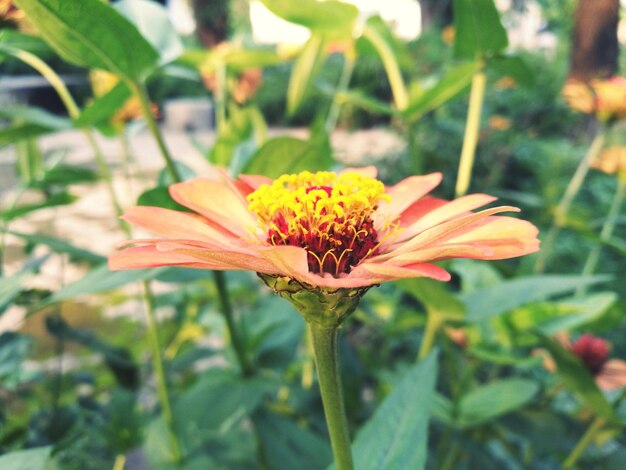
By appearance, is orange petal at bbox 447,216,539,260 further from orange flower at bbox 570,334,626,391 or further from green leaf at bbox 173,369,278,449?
orange flower at bbox 570,334,626,391

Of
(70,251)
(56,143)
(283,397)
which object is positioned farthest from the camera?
(56,143)

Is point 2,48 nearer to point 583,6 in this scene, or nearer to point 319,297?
point 319,297

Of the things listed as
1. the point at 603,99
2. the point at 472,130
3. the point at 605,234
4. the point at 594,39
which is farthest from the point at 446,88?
the point at 594,39

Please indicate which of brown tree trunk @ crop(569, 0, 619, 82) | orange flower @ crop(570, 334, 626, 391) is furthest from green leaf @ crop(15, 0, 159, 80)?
brown tree trunk @ crop(569, 0, 619, 82)

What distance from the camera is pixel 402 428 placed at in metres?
0.36

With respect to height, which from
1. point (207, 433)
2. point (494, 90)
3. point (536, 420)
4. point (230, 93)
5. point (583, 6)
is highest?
point (583, 6)

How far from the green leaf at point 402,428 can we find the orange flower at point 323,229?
10 cm

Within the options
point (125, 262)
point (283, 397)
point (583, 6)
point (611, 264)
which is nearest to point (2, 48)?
point (125, 262)

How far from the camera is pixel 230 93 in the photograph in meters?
1.32

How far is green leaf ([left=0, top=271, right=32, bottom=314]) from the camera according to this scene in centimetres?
39

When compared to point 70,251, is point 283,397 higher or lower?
lower

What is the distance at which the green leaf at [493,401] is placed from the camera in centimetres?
53

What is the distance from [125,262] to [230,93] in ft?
3.69

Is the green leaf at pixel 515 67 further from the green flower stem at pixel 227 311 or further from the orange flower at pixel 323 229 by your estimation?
the green flower stem at pixel 227 311
